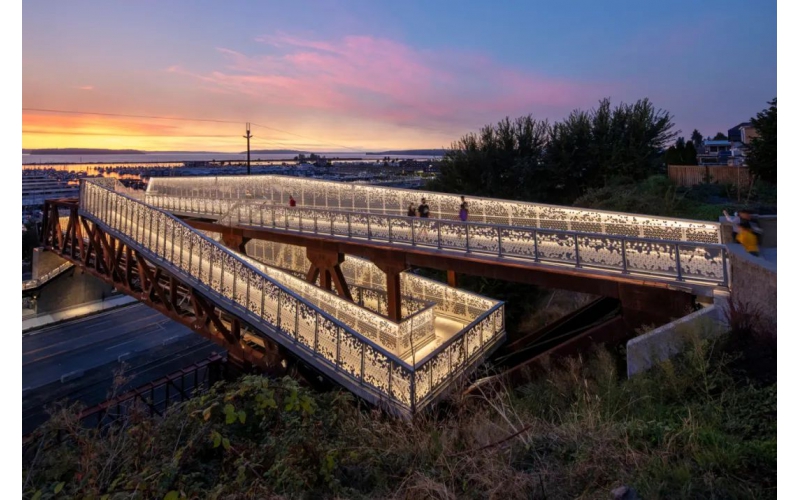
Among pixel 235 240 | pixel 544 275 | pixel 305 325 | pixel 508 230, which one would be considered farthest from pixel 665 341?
pixel 235 240

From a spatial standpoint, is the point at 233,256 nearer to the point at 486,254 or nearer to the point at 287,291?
the point at 287,291

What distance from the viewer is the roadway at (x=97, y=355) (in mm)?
16125

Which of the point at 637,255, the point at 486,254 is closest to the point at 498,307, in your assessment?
the point at 486,254

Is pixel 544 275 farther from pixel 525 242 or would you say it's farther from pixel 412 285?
pixel 412 285

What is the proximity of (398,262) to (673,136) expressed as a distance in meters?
19.3

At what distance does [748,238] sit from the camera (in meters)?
7.32

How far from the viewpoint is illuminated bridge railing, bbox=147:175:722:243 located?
10086 millimetres

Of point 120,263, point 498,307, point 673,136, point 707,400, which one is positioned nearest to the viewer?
point 707,400

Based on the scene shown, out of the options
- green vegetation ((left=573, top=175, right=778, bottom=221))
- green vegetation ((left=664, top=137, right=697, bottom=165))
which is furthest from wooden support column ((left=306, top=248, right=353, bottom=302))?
green vegetation ((left=664, top=137, right=697, bottom=165))

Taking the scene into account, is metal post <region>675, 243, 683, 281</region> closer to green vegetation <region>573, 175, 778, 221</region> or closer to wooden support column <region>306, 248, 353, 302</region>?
green vegetation <region>573, 175, 778, 221</region>

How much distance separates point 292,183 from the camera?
21.2 meters

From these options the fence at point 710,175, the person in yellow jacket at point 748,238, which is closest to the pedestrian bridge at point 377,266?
the person in yellow jacket at point 748,238

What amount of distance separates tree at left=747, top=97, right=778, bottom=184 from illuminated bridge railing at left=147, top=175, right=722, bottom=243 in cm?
980

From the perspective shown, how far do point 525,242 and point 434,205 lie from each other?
6325 mm
